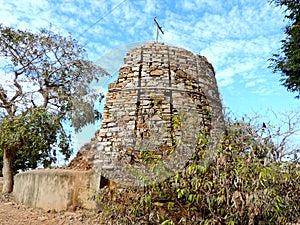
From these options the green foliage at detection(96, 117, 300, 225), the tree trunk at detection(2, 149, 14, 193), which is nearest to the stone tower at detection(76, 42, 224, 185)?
the green foliage at detection(96, 117, 300, 225)

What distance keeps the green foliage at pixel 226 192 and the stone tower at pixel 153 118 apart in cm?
25

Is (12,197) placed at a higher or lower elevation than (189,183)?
lower

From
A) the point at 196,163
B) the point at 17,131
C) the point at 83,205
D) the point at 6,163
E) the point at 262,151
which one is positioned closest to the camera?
the point at 196,163

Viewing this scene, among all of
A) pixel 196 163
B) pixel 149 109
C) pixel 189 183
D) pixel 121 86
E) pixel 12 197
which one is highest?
pixel 121 86

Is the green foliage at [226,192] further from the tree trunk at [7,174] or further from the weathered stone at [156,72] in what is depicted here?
the tree trunk at [7,174]

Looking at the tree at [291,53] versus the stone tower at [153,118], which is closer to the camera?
the stone tower at [153,118]

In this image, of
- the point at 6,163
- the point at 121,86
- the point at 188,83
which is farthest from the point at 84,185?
the point at 6,163

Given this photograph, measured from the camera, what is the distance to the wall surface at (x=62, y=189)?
5.47 m

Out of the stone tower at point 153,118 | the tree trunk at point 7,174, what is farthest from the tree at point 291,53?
the tree trunk at point 7,174

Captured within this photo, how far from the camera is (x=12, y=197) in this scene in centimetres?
871

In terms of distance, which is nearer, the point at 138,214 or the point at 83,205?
the point at 138,214

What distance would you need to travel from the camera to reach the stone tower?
171 inches

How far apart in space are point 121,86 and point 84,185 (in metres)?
2.15

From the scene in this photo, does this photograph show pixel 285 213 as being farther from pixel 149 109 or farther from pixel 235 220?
pixel 149 109
